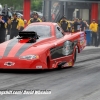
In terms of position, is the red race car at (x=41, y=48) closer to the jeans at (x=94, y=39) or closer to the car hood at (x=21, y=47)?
the car hood at (x=21, y=47)

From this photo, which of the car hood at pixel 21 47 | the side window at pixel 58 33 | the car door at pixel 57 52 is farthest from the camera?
the side window at pixel 58 33

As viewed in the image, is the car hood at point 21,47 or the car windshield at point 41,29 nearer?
the car hood at point 21,47

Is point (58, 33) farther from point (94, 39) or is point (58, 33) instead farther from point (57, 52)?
point (94, 39)

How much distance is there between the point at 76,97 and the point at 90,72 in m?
4.53

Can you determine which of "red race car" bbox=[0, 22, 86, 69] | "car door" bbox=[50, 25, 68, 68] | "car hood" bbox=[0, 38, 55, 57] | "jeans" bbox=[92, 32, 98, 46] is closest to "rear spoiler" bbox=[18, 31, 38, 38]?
"red race car" bbox=[0, 22, 86, 69]

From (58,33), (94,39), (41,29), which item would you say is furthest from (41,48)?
(94,39)

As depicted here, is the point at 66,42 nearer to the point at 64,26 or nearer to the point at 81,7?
the point at 64,26

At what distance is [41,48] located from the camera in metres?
13.4


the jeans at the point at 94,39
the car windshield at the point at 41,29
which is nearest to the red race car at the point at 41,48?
the car windshield at the point at 41,29

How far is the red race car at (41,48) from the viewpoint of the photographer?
42.6 feet

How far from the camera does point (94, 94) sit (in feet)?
31.6

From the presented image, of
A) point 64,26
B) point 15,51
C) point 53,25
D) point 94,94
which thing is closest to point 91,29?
point 64,26

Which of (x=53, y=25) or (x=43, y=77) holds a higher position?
(x=53, y=25)

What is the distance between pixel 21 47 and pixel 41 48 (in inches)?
21.7
